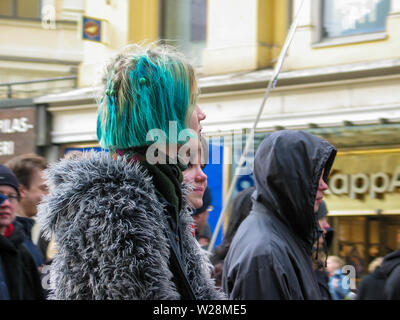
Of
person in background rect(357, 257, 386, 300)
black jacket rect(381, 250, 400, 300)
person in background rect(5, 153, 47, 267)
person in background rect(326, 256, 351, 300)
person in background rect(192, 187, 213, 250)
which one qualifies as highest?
person in background rect(5, 153, 47, 267)

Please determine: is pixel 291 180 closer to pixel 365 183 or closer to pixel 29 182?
pixel 29 182

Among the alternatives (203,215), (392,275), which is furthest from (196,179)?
(203,215)

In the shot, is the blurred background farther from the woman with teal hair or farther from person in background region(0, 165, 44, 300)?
the woman with teal hair

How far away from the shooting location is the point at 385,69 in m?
8.05

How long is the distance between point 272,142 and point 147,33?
8271 mm

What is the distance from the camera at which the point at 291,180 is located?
9.86ft

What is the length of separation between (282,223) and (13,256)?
1595 mm

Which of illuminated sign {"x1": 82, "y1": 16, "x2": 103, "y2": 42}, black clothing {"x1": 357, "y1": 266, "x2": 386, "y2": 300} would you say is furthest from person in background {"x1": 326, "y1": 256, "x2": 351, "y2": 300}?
illuminated sign {"x1": 82, "y1": 16, "x2": 103, "y2": 42}

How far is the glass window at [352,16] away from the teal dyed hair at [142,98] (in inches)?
264

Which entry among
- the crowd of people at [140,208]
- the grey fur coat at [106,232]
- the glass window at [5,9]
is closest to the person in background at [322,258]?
the crowd of people at [140,208]

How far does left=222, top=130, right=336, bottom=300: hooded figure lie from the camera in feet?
9.07

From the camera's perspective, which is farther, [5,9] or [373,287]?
[5,9]

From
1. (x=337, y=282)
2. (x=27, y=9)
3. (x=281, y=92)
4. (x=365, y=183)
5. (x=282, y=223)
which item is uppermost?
(x=27, y=9)
